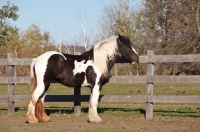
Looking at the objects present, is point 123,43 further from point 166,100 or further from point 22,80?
point 22,80

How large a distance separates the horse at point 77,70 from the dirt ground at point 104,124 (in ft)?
1.25

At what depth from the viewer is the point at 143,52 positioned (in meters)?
34.2

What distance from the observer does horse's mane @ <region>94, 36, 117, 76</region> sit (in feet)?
31.6

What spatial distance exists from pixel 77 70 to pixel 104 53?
0.77m

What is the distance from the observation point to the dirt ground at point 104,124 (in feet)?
27.4

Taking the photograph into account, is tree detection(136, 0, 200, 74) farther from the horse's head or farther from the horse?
the horse

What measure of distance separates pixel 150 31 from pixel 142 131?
25089 mm

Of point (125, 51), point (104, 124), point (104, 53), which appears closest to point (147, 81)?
point (125, 51)

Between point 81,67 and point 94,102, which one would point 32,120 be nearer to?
point 94,102

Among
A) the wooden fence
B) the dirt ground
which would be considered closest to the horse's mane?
the wooden fence

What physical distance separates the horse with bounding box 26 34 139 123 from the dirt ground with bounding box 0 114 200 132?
0.38 metres

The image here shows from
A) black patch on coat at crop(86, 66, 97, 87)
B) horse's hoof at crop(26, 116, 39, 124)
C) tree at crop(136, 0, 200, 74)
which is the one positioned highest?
tree at crop(136, 0, 200, 74)

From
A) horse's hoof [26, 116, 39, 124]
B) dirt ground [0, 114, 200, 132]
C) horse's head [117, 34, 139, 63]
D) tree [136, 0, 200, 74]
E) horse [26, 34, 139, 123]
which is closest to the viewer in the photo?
dirt ground [0, 114, 200, 132]

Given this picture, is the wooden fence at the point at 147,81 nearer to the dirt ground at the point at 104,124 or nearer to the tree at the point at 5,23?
the dirt ground at the point at 104,124
